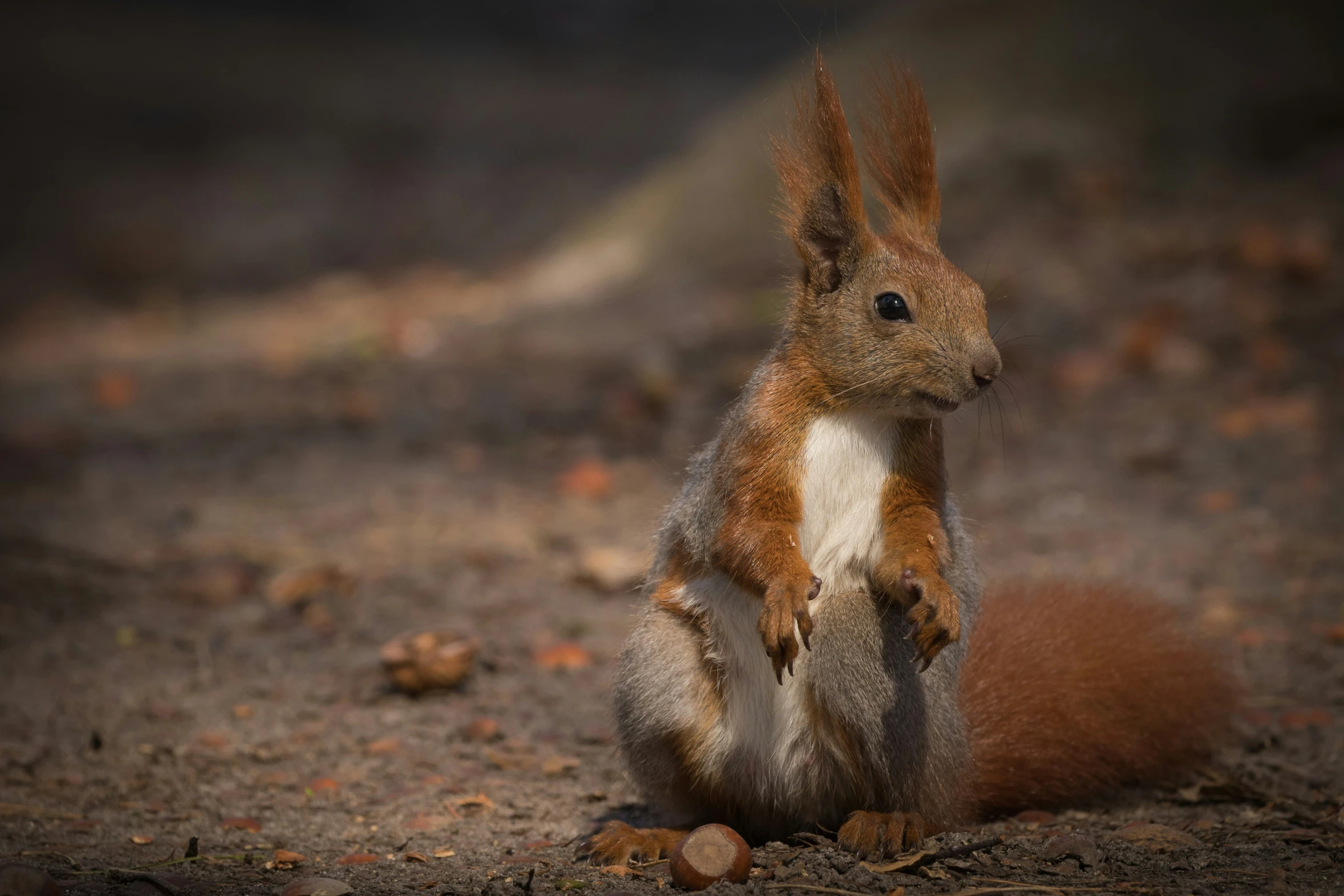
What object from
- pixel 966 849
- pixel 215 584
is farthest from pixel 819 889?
pixel 215 584

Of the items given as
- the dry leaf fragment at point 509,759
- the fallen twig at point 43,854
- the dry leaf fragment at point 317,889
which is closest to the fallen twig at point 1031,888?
the dry leaf fragment at point 317,889

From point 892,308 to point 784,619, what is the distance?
0.60 m

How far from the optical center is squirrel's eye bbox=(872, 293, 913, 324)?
2.19m

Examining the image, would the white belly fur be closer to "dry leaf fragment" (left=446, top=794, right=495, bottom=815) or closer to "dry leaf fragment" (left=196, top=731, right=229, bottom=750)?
"dry leaf fragment" (left=446, top=794, right=495, bottom=815)

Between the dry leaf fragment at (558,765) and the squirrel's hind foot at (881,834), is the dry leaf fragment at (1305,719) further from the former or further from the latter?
the dry leaf fragment at (558,765)

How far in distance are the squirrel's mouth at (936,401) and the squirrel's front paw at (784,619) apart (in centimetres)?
38

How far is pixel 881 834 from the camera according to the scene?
2.13 metres

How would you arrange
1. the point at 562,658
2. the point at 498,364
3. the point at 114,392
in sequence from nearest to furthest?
1. the point at 562,658
2. the point at 114,392
3. the point at 498,364

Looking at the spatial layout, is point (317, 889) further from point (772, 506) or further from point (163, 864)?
point (772, 506)

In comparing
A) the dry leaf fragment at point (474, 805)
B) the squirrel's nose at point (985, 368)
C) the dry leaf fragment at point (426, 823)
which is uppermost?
the squirrel's nose at point (985, 368)

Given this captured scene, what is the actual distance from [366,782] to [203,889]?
0.74 m

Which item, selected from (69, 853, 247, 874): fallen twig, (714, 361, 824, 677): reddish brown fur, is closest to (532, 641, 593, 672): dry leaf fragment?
(69, 853, 247, 874): fallen twig

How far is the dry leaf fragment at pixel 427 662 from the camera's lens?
3.16 meters

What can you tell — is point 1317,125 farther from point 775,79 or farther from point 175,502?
point 175,502
